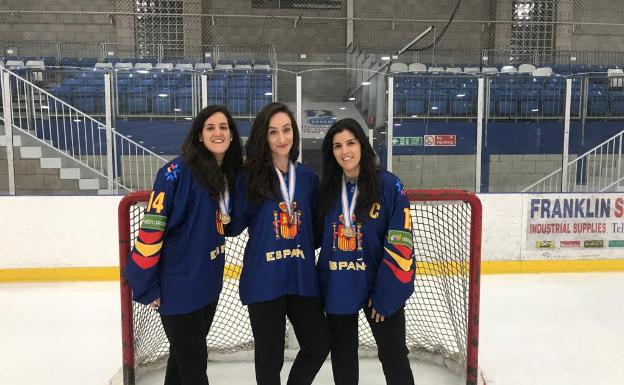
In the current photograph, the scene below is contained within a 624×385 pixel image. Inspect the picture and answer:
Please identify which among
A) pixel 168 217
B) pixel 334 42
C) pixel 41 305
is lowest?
pixel 41 305

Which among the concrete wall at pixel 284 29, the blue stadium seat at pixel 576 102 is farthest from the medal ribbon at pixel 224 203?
the concrete wall at pixel 284 29

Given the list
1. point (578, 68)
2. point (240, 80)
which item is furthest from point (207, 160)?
point (578, 68)

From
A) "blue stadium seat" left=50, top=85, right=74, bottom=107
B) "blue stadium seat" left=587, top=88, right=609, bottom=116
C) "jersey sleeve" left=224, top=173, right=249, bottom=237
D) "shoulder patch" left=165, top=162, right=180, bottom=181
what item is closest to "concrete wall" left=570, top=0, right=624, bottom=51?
"blue stadium seat" left=587, top=88, right=609, bottom=116

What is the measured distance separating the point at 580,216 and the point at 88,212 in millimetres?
4285

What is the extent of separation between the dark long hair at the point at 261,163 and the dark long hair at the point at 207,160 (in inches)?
3.3

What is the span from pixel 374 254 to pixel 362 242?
0.06 metres

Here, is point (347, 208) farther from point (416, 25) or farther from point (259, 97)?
point (416, 25)

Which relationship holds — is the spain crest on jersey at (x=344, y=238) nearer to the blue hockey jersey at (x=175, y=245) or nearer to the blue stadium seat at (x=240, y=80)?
the blue hockey jersey at (x=175, y=245)

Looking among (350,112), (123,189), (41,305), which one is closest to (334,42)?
(350,112)

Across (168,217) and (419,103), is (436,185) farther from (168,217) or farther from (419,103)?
(168,217)

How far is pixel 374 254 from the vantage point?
1.67 m

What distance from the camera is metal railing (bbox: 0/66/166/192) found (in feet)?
14.6

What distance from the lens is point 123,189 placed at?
4391 millimetres

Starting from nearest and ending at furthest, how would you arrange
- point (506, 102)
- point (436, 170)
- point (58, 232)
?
point (58, 232)
point (436, 170)
point (506, 102)
